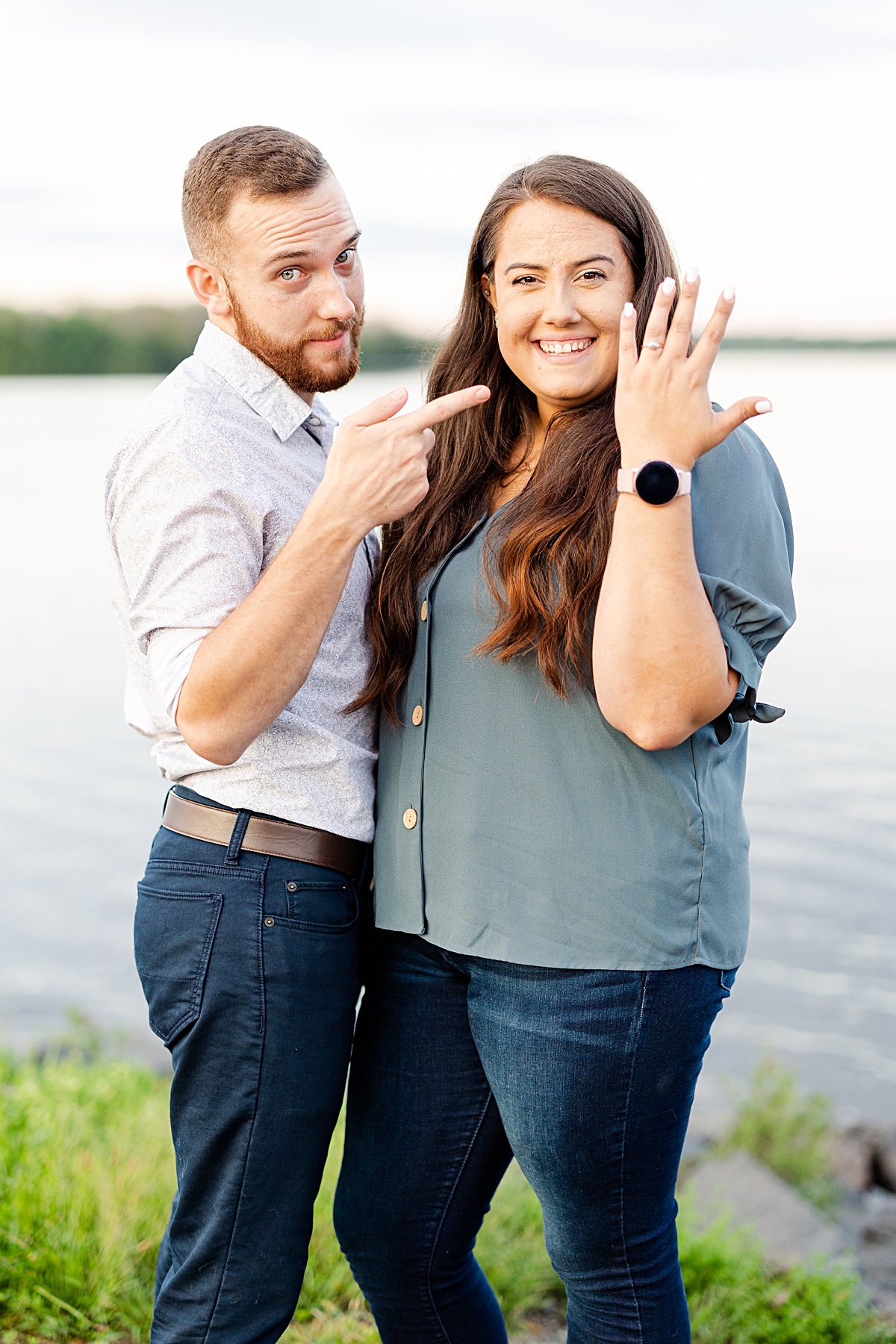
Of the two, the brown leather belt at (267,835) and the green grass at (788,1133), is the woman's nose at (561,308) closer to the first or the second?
the brown leather belt at (267,835)

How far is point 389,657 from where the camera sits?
1.94m

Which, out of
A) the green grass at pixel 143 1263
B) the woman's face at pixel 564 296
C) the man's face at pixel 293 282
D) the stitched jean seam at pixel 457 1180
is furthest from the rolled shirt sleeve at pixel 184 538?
the green grass at pixel 143 1263

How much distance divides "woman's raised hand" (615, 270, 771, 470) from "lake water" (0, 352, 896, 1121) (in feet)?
0.94

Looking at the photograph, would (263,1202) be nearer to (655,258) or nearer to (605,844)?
(605,844)

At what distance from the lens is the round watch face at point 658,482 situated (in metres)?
1.52

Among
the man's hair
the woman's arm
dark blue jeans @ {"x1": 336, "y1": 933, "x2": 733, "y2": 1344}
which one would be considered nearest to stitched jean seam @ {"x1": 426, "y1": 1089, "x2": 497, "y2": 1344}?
dark blue jeans @ {"x1": 336, "y1": 933, "x2": 733, "y2": 1344}

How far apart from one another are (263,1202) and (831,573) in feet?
39.5

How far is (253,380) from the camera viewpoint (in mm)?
1924

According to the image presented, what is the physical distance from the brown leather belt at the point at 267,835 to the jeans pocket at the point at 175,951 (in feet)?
0.30

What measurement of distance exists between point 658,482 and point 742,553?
8.2 inches

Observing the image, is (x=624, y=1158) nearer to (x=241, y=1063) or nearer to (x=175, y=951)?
(x=241, y=1063)

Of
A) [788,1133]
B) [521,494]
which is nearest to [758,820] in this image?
[788,1133]

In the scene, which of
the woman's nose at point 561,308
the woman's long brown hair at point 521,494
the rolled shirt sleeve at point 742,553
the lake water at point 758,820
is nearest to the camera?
the rolled shirt sleeve at point 742,553

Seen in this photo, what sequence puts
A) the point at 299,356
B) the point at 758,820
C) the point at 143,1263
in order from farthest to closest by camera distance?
1. the point at 758,820
2. the point at 143,1263
3. the point at 299,356
